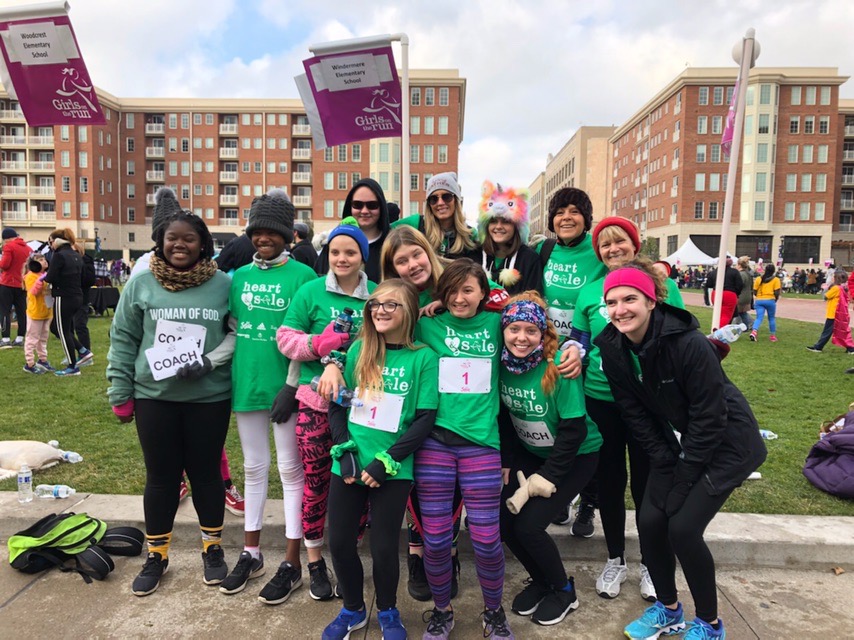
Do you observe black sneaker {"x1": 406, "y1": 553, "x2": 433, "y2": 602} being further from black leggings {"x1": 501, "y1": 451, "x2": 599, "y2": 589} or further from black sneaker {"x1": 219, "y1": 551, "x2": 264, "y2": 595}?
black sneaker {"x1": 219, "y1": 551, "x2": 264, "y2": 595}

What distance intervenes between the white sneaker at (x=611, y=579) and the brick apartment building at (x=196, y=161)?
57610mm

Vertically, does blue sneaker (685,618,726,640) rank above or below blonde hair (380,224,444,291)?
below

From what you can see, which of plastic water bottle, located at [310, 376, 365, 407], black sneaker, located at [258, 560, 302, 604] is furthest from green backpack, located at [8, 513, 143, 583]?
plastic water bottle, located at [310, 376, 365, 407]

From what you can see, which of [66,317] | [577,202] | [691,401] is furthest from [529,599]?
[66,317]

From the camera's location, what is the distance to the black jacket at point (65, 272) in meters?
8.50

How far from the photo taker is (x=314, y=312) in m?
3.09

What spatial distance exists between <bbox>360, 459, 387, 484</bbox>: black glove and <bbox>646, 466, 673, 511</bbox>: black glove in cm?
132

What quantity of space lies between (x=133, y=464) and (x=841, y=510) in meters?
5.52

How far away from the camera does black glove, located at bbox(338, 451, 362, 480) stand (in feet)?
9.00

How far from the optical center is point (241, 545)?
3.79 metres

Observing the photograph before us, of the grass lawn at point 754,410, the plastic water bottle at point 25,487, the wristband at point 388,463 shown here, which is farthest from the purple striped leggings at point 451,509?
the plastic water bottle at point 25,487

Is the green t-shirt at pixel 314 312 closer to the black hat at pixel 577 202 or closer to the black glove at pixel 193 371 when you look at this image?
the black glove at pixel 193 371

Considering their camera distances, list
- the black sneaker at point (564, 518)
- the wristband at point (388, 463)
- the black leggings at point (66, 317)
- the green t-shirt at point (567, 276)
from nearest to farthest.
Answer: the wristband at point (388, 463)
the green t-shirt at point (567, 276)
the black sneaker at point (564, 518)
the black leggings at point (66, 317)

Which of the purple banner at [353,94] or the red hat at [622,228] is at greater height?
the purple banner at [353,94]
